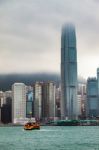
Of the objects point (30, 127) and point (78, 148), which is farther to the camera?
point (30, 127)

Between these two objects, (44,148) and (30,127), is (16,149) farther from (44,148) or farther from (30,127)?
(30,127)

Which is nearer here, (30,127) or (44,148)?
(44,148)

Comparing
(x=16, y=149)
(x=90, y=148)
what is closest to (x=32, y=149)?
(x=16, y=149)

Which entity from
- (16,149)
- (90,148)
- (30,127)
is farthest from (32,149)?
(30,127)

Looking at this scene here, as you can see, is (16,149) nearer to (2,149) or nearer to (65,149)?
(2,149)

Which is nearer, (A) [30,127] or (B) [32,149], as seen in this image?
(B) [32,149]

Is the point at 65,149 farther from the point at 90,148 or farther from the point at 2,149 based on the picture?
the point at 2,149

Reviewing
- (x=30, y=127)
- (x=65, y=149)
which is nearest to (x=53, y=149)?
(x=65, y=149)
